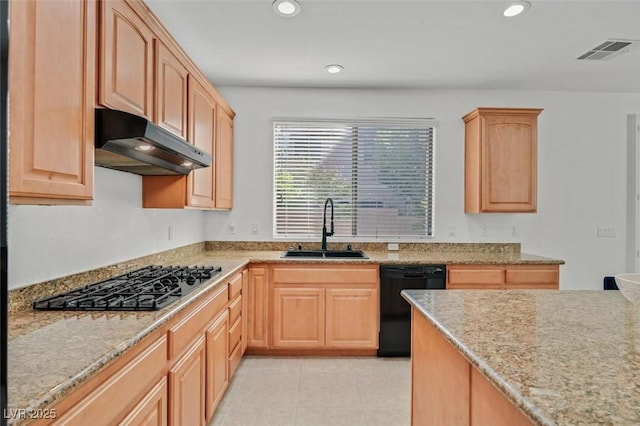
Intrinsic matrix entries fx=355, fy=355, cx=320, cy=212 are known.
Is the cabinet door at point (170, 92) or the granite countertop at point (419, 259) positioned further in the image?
the granite countertop at point (419, 259)

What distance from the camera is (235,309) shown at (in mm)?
2709


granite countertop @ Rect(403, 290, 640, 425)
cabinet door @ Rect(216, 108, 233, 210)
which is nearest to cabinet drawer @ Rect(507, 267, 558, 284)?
granite countertop @ Rect(403, 290, 640, 425)

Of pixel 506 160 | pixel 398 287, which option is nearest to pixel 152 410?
pixel 398 287

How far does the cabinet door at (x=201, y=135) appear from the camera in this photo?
8.29 ft

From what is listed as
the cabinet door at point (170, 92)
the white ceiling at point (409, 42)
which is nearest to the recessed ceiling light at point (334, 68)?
the white ceiling at point (409, 42)

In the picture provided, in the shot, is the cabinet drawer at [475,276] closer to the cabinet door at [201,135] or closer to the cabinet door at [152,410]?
the cabinet door at [201,135]

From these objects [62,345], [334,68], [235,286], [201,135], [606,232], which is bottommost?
[235,286]

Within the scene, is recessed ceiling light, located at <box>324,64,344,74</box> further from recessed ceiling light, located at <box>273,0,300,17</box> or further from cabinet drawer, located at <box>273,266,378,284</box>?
cabinet drawer, located at <box>273,266,378,284</box>

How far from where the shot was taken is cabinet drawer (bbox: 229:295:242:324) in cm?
257

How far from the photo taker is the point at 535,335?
115 cm

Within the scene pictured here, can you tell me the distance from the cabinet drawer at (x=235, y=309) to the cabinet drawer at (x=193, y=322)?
0.21 m

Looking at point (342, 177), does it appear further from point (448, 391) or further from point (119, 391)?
point (119, 391)

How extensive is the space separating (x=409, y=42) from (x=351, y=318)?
2341 millimetres

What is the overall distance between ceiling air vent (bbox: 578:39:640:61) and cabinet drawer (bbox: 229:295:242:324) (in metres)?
3.48
